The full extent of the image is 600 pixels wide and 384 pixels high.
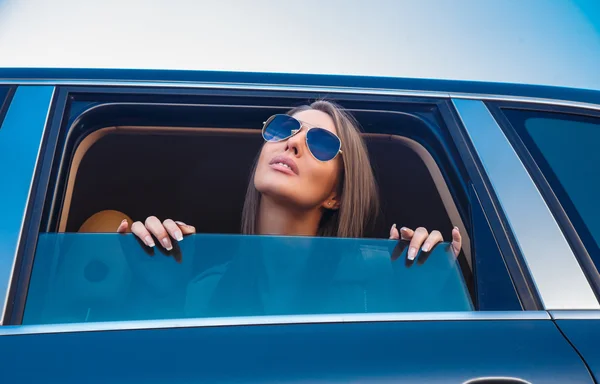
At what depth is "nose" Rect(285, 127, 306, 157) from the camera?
193 centimetres

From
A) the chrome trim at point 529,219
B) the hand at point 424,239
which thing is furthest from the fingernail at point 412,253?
the chrome trim at point 529,219

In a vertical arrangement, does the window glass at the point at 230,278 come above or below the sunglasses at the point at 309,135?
below

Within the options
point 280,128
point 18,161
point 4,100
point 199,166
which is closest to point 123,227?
point 18,161

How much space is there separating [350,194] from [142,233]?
2.79ft

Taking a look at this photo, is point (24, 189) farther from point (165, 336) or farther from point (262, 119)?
point (262, 119)

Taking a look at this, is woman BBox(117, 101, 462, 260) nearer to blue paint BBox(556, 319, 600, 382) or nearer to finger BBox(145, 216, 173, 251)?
finger BBox(145, 216, 173, 251)

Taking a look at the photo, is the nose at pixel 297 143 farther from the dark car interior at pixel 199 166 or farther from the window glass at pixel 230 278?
the window glass at pixel 230 278

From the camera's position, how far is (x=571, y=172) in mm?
1557

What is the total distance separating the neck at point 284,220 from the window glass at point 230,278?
61cm

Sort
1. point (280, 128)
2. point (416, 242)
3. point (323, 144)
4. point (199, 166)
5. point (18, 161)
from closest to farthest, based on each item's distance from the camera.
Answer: point (18, 161) → point (416, 242) → point (280, 128) → point (323, 144) → point (199, 166)

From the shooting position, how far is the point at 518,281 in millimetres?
1305

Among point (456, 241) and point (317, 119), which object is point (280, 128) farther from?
point (456, 241)

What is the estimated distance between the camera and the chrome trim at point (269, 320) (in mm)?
1146

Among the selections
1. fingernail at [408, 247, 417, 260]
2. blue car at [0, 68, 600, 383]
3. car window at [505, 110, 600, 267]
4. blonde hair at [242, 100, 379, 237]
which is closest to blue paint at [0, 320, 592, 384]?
blue car at [0, 68, 600, 383]
